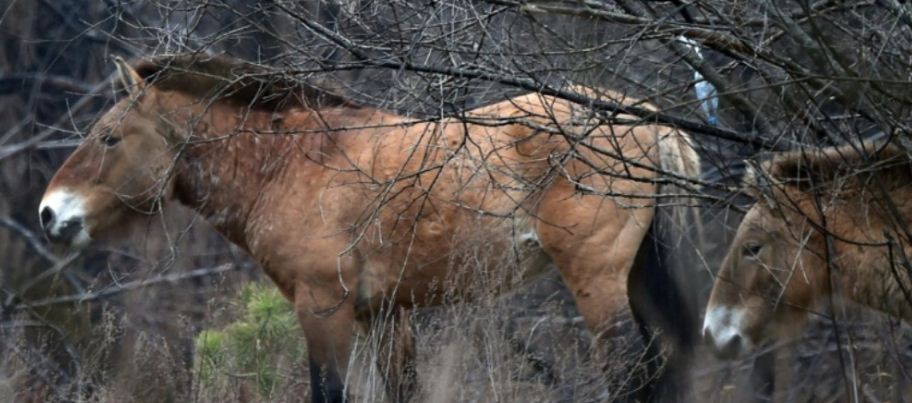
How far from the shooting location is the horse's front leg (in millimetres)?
6828

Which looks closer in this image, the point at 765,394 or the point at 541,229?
the point at 541,229

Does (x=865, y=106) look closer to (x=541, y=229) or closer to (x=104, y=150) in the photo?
(x=541, y=229)

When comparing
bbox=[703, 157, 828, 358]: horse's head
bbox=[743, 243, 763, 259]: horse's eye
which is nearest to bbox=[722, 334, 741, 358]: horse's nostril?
bbox=[703, 157, 828, 358]: horse's head

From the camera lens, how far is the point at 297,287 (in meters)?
6.96

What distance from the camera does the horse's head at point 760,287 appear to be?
19.2ft

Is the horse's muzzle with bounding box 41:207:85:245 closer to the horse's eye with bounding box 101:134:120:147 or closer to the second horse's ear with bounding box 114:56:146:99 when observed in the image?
the horse's eye with bounding box 101:134:120:147

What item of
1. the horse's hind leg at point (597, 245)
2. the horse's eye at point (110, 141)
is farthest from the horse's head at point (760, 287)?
the horse's eye at point (110, 141)

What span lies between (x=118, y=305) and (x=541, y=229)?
544 cm

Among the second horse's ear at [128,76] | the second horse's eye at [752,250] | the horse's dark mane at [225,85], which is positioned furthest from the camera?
the second horse's ear at [128,76]

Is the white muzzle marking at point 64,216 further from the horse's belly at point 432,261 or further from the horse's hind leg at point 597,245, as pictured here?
the horse's hind leg at point 597,245

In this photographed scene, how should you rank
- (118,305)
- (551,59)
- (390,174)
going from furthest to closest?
(118,305), (390,174), (551,59)

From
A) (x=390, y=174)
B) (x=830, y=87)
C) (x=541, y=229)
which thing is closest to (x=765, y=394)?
(x=541, y=229)

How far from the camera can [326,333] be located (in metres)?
6.84

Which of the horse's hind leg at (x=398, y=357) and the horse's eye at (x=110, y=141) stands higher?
the horse's eye at (x=110, y=141)
